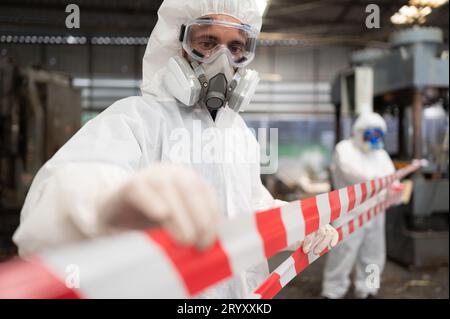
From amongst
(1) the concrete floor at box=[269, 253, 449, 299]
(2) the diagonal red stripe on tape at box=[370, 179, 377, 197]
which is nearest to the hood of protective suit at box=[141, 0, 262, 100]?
(2) the diagonal red stripe on tape at box=[370, 179, 377, 197]

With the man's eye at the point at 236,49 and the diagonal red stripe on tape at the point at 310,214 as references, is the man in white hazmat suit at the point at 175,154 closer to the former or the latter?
the man's eye at the point at 236,49

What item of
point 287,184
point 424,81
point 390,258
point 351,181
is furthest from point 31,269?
point 287,184

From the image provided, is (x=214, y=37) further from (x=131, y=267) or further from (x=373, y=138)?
(x=373, y=138)

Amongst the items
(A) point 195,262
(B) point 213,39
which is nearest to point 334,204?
(B) point 213,39

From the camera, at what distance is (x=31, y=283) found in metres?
0.45

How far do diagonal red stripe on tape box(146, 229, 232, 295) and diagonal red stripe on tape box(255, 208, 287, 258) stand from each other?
0.13 meters

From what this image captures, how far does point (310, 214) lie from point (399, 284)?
3315 mm

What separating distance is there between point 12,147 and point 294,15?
7.49 meters

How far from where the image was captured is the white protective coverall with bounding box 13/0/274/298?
1.84 ft

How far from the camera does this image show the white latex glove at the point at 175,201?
439mm

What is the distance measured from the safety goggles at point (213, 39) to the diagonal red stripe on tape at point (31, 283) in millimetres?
771

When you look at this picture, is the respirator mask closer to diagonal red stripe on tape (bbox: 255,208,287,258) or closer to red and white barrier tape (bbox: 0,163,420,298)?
diagonal red stripe on tape (bbox: 255,208,287,258)

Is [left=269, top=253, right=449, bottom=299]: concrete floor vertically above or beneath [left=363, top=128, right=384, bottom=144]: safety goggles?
beneath
